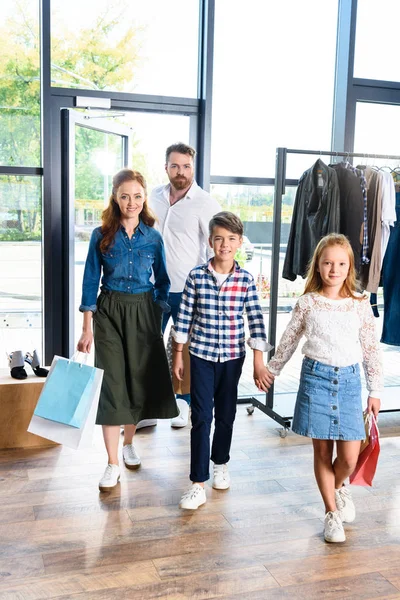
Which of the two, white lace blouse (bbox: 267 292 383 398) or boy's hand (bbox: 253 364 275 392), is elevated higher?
white lace blouse (bbox: 267 292 383 398)

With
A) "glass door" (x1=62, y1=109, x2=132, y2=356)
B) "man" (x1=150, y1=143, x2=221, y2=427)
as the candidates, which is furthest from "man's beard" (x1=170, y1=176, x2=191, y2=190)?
"glass door" (x1=62, y1=109, x2=132, y2=356)

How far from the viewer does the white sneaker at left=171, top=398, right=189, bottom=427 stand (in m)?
3.72

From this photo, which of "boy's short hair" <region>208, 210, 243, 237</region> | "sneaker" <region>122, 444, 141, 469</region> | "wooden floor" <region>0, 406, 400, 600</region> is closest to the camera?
"wooden floor" <region>0, 406, 400, 600</region>

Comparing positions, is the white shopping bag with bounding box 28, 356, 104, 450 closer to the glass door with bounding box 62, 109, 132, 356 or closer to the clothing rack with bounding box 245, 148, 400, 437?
the clothing rack with bounding box 245, 148, 400, 437

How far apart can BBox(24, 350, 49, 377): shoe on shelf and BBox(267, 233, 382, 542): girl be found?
1562 millimetres

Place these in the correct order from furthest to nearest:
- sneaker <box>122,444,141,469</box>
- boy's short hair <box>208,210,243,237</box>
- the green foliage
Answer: the green foliage, sneaker <box>122,444,141,469</box>, boy's short hair <box>208,210,243,237</box>

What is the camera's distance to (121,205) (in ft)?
9.15

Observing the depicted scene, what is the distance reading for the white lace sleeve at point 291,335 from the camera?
2.52 metres

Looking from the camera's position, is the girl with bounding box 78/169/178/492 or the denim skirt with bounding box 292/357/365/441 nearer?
the denim skirt with bounding box 292/357/365/441

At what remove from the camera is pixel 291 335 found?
101 inches

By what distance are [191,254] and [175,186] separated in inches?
14.6

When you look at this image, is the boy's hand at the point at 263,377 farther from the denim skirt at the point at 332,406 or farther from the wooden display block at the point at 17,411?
the wooden display block at the point at 17,411

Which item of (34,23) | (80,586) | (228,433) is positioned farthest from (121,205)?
(34,23)

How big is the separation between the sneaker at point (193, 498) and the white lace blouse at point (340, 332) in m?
0.75
